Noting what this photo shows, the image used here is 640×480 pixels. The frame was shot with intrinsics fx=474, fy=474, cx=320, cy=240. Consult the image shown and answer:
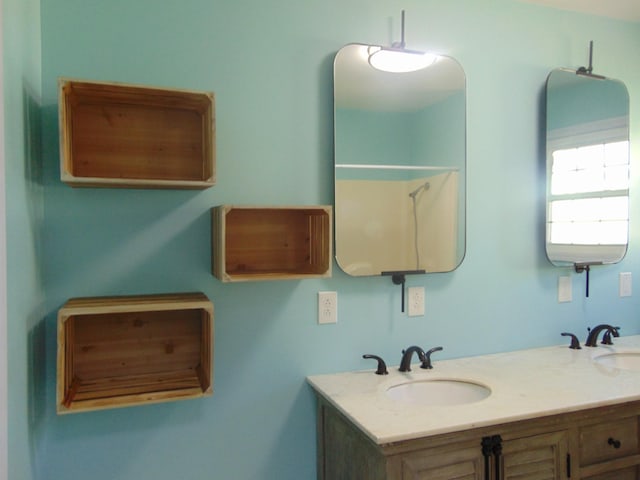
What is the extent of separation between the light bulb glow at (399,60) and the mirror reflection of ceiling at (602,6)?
642 mm

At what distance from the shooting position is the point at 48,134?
1.50 metres

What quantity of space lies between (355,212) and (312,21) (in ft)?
2.45

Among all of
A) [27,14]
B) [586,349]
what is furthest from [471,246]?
[27,14]

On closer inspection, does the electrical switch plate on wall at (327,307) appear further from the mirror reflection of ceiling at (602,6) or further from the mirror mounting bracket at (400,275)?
the mirror reflection of ceiling at (602,6)

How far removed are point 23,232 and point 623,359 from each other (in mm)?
2387

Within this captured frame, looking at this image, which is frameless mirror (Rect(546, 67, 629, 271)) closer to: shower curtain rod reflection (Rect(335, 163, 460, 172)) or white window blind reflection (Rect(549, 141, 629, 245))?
white window blind reflection (Rect(549, 141, 629, 245))

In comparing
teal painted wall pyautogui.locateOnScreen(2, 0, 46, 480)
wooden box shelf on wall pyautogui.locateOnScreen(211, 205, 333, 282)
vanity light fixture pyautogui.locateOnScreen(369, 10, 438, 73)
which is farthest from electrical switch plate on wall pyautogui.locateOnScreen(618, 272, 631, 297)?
teal painted wall pyautogui.locateOnScreen(2, 0, 46, 480)

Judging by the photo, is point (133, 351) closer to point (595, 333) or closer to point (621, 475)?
point (621, 475)

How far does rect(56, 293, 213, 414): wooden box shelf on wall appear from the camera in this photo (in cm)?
139

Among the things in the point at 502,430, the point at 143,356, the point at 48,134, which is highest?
the point at 48,134

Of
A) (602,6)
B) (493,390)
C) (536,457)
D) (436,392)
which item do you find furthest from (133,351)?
(602,6)

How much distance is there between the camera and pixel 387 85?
75.6 inches

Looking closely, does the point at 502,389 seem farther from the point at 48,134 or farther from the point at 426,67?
the point at 48,134

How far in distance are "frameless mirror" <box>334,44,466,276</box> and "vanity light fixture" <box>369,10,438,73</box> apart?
20 millimetres
